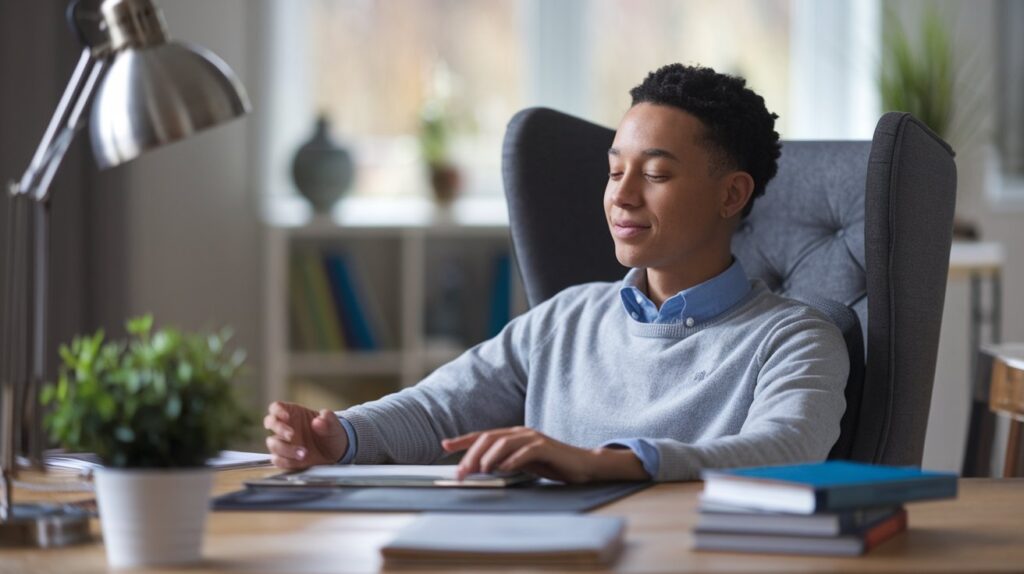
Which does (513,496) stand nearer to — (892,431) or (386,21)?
(892,431)

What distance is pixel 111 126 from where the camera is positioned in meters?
1.38

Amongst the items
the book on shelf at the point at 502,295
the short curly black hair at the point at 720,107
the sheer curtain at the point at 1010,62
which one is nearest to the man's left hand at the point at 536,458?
the short curly black hair at the point at 720,107

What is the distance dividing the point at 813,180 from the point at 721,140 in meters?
0.30

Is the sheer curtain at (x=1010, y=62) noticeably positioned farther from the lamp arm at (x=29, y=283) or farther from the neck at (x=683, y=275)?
the lamp arm at (x=29, y=283)

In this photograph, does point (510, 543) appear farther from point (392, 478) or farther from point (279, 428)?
point (279, 428)

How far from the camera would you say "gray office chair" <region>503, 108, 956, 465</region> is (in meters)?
1.72

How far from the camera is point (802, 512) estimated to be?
111cm

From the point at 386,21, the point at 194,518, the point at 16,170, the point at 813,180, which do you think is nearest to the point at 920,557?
the point at 194,518

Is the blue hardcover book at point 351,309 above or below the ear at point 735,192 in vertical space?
below

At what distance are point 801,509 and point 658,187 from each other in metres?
0.73

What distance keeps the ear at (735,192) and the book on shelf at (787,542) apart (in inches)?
29.7

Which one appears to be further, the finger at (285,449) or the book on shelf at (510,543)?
the finger at (285,449)

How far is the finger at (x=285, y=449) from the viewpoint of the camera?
1585 millimetres

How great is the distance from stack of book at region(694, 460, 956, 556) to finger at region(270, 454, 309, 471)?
1.95 feet
